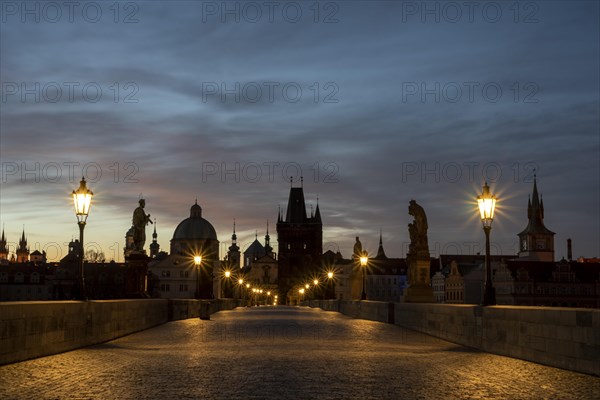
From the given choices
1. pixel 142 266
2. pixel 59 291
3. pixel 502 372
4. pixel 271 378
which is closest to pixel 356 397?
pixel 271 378

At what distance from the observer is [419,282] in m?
33.4

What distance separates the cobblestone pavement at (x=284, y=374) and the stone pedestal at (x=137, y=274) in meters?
15.9

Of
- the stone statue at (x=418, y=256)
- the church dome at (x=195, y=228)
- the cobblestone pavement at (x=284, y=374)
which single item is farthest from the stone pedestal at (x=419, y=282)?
the church dome at (x=195, y=228)

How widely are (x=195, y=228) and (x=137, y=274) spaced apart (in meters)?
158

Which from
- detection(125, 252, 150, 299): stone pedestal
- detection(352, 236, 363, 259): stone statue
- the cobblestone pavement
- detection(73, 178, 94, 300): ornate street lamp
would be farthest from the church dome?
the cobblestone pavement

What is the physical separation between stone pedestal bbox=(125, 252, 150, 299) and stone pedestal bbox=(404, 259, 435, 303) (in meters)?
11.5

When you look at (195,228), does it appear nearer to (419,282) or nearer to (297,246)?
(297,246)

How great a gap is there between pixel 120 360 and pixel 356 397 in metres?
6.78

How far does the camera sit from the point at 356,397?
10.9 metres

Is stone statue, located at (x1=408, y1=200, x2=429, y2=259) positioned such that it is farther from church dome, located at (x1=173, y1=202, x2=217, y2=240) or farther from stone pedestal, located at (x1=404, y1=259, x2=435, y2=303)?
church dome, located at (x1=173, y1=202, x2=217, y2=240)

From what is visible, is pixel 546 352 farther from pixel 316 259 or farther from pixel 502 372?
pixel 316 259

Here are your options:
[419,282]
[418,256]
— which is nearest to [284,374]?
[418,256]

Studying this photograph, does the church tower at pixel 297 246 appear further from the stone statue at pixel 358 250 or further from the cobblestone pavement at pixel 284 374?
the cobblestone pavement at pixel 284 374

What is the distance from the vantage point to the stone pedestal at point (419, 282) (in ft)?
108
